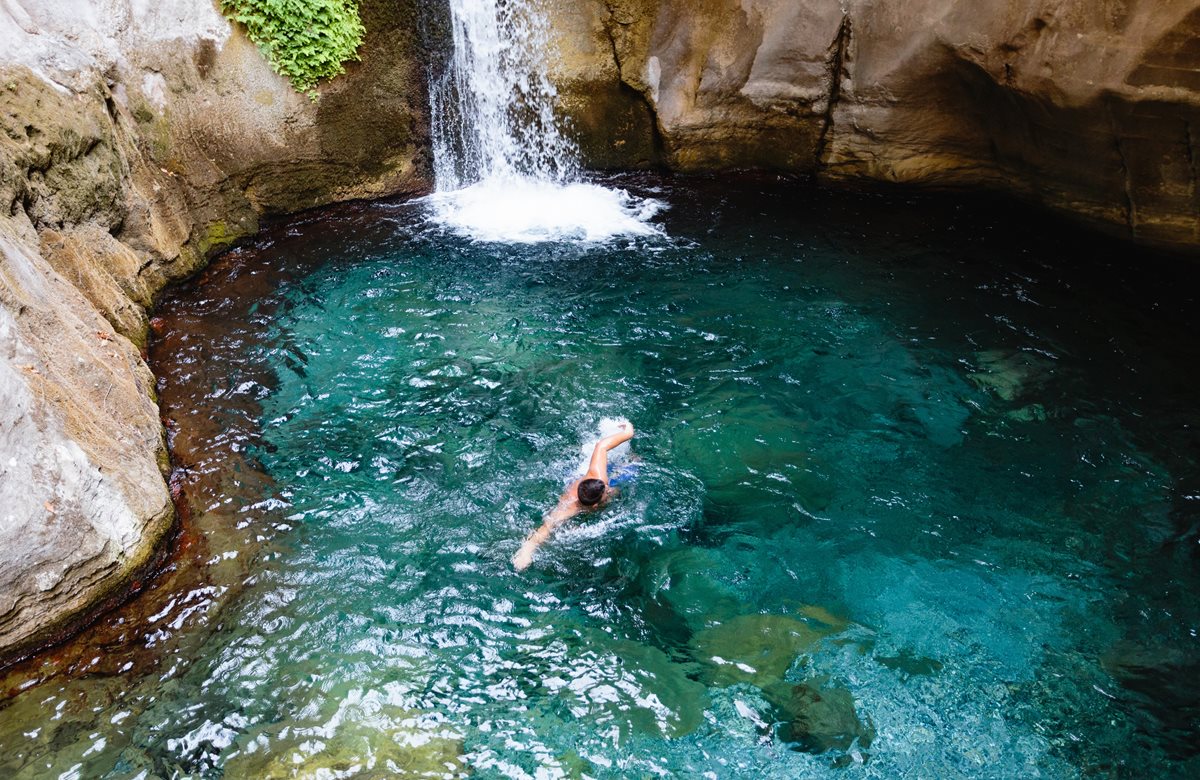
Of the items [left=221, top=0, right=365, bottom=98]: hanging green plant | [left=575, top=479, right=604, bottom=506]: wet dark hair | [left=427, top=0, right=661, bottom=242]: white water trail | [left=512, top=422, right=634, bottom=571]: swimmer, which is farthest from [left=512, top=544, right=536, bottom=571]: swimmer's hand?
[left=221, top=0, right=365, bottom=98]: hanging green plant

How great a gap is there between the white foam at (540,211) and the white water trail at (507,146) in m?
0.01

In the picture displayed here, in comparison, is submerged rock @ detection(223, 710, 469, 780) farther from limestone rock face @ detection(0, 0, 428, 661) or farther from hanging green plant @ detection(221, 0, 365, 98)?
hanging green plant @ detection(221, 0, 365, 98)

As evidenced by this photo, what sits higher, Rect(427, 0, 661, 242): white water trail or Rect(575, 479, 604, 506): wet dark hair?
Rect(427, 0, 661, 242): white water trail

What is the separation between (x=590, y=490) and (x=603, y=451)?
0.53m

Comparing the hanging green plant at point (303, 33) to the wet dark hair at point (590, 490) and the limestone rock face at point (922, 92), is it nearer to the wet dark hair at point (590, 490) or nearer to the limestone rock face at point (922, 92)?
the limestone rock face at point (922, 92)

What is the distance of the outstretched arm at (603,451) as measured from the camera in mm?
5340

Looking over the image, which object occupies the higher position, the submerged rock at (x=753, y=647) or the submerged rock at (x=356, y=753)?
the submerged rock at (x=356, y=753)

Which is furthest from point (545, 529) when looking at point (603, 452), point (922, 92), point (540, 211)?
point (922, 92)

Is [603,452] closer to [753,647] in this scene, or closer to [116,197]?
[753,647]

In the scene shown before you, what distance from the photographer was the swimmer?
5059 mm

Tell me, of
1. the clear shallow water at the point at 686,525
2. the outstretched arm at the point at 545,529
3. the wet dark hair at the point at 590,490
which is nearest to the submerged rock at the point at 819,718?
the clear shallow water at the point at 686,525

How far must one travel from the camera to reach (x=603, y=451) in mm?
5535

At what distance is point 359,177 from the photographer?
32.6 ft

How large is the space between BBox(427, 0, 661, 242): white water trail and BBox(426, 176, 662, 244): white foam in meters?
0.01
